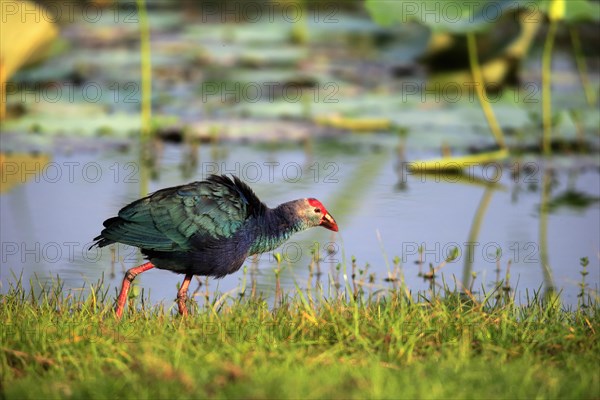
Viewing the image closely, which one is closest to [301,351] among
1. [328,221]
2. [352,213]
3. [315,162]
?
[328,221]

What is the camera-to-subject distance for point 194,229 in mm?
4664

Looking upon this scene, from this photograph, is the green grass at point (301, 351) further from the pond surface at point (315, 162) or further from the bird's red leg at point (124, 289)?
the pond surface at point (315, 162)

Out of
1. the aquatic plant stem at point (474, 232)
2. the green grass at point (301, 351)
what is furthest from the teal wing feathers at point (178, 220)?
the aquatic plant stem at point (474, 232)

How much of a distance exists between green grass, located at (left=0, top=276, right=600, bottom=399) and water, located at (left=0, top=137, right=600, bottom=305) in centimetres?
66

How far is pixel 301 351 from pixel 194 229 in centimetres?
88

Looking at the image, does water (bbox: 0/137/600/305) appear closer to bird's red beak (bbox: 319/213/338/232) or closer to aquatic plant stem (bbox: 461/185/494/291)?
aquatic plant stem (bbox: 461/185/494/291)

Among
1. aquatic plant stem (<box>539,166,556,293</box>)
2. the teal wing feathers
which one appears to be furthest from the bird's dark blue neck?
aquatic plant stem (<box>539,166,556,293</box>)

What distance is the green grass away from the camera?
11.8 ft

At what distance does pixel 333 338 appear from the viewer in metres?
4.27

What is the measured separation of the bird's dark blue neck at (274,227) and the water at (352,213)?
596mm

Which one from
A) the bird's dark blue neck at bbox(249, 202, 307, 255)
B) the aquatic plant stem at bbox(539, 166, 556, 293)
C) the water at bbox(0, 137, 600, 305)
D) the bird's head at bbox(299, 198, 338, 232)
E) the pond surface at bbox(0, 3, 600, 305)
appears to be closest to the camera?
the bird's dark blue neck at bbox(249, 202, 307, 255)

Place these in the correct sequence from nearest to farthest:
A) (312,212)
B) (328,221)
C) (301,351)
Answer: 1. (301,351)
2. (312,212)
3. (328,221)

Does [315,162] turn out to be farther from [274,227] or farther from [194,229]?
[194,229]

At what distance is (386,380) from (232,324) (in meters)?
0.83
